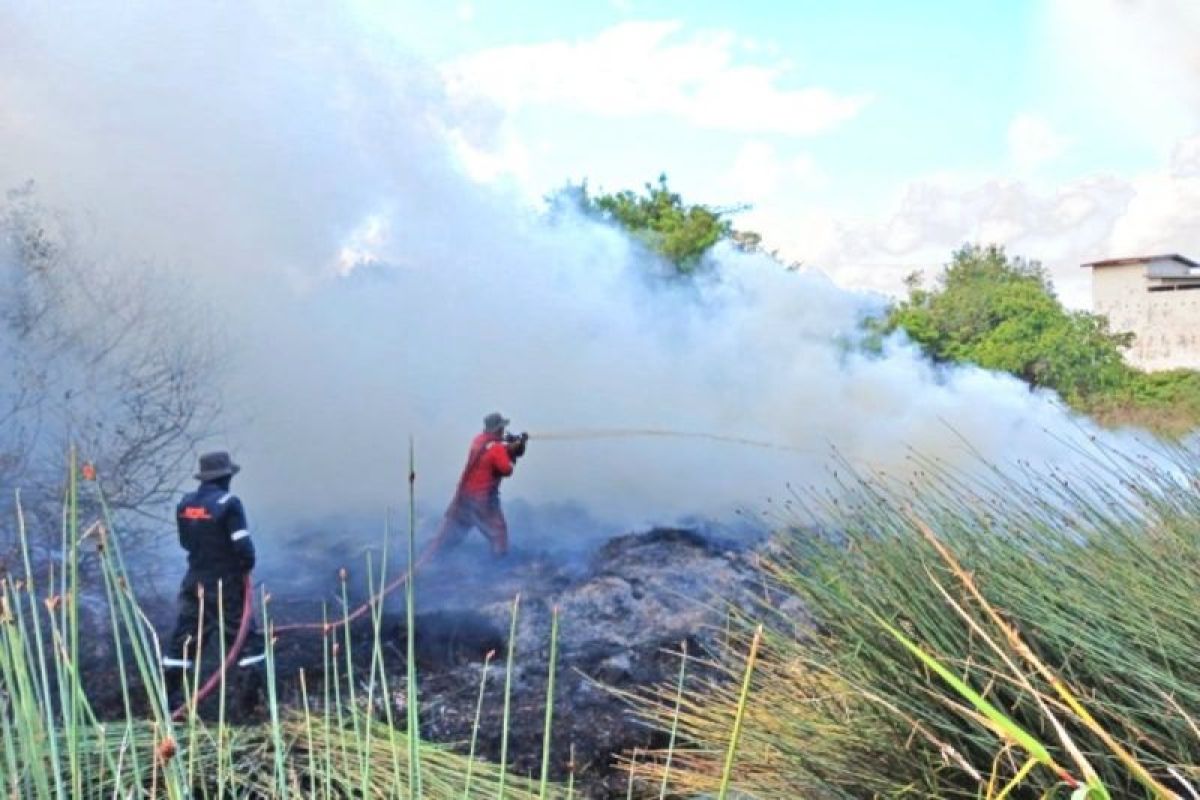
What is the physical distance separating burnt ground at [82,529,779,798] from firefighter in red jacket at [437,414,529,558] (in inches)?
6.9

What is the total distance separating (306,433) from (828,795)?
6881 mm

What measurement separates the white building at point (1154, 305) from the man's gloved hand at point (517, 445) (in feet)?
39.2

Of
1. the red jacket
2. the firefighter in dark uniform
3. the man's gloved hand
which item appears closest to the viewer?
the firefighter in dark uniform

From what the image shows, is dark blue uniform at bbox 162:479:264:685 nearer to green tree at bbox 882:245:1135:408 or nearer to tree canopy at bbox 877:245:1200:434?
tree canopy at bbox 877:245:1200:434

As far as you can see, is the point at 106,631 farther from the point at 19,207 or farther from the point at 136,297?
the point at 19,207

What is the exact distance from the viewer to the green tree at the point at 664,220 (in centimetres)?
1289

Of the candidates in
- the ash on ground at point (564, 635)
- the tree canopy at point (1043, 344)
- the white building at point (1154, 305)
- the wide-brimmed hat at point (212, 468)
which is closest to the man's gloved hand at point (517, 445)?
the ash on ground at point (564, 635)

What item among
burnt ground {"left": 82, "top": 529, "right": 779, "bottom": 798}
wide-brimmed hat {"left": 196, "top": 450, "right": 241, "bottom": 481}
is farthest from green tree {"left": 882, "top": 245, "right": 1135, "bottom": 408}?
wide-brimmed hat {"left": 196, "top": 450, "right": 241, "bottom": 481}

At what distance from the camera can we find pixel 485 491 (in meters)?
8.18

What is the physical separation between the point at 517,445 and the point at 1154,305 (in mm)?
13878

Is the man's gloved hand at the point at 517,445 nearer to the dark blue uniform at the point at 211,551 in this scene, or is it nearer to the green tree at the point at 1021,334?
the dark blue uniform at the point at 211,551

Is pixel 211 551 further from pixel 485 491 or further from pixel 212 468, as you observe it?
pixel 485 491

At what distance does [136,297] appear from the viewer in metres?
7.90

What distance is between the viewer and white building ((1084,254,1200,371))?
1719 centimetres
